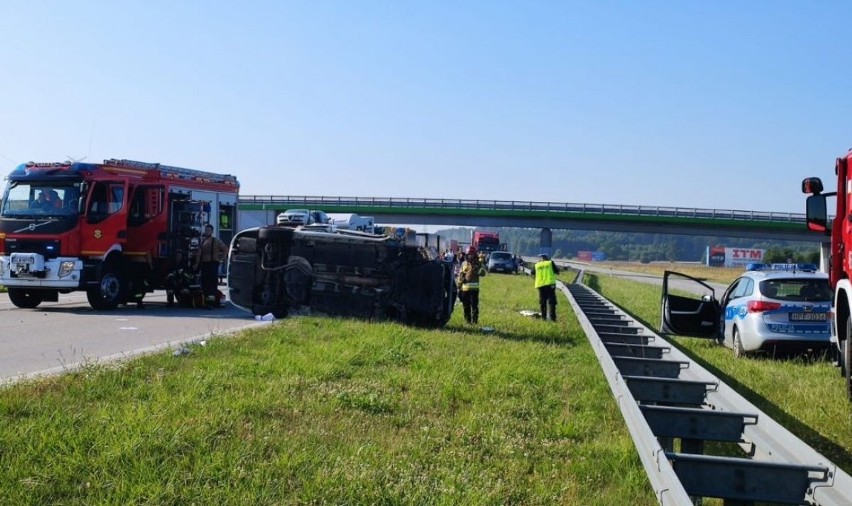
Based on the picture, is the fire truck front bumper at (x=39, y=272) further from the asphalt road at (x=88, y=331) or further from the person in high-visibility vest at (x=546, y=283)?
the person in high-visibility vest at (x=546, y=283)

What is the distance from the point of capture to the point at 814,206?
10.2 m

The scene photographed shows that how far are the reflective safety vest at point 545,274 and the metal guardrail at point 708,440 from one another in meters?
9.08

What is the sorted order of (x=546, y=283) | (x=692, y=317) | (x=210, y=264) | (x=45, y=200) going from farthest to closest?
(x=210, y=264) → (x=546, y=283) → (x=45, y=200) → (x=692, y=317)

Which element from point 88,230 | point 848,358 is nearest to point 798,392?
point 848,358

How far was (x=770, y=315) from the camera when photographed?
12984 millimetres

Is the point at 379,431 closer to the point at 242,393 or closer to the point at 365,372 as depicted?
the point at 242,393

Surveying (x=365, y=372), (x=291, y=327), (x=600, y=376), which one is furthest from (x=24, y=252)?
(x=600, y=376)

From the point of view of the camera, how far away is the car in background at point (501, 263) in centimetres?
5991

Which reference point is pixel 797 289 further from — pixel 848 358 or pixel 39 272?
pixel 39 272

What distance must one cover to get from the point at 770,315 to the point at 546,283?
20.0ft

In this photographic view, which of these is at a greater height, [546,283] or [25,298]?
[546,283]

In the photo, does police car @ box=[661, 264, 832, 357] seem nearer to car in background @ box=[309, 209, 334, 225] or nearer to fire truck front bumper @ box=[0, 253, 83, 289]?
fire truck front bumper @ box=[0, 253, 83, 289]

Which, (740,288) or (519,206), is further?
(519,206)

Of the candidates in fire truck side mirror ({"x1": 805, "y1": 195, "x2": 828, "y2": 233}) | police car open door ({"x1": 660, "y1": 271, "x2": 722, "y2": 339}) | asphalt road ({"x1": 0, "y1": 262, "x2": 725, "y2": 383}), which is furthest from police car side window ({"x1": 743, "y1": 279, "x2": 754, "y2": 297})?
asphalt road ({"x1": 0, "y1": 262, "x2": 725, "y2": 383})
